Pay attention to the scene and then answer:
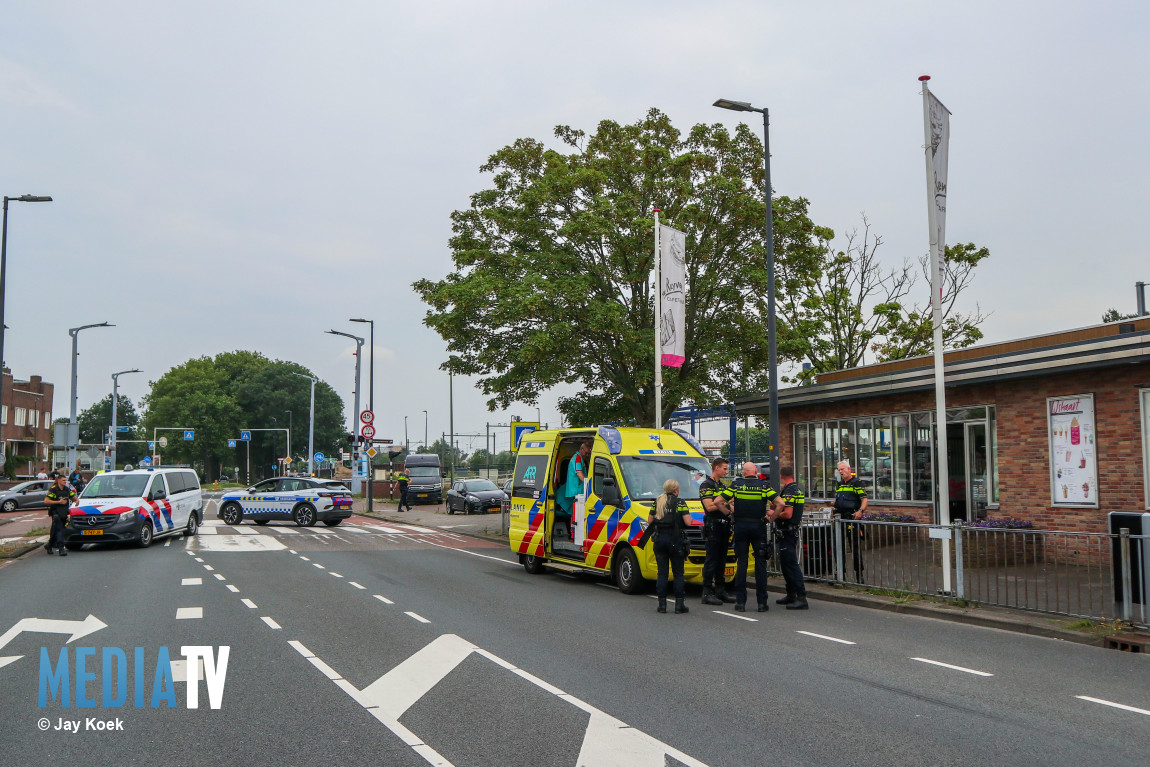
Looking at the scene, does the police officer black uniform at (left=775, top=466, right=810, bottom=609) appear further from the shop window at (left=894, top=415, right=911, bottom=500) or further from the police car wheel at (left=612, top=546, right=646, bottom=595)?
the shop window at (left=894, top=415, right=911, bottom=500)

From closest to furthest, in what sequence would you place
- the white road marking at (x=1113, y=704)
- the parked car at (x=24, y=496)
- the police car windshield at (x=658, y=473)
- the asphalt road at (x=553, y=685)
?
the asphalt road at (x=553, y=685), the white road marking at (x=1113, y=704), the police car windshield at (x=658, y=473), the parked car at (x=24, y=496)

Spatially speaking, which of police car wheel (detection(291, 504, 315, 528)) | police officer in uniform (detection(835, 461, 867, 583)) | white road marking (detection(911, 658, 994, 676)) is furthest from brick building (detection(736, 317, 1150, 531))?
police car wheel (detection(291, 504, 315, 528))

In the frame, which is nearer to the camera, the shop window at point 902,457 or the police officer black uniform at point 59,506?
the police officer black uniform at point 59,506

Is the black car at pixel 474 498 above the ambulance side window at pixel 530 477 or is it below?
below

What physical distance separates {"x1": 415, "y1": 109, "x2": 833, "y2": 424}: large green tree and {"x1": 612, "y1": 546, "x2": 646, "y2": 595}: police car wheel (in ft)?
25.0

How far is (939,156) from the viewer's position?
1329 cm

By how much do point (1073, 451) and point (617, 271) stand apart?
438 inches

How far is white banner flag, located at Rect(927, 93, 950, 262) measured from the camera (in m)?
13.2

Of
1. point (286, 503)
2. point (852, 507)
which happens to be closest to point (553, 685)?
point (852, 507)

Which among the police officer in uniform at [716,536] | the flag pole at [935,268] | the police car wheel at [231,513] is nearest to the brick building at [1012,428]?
the flag pole at [935,268]

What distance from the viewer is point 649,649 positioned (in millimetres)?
9125

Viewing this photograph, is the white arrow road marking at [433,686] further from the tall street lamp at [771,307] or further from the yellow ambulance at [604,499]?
the tall street lamp at [771,307]

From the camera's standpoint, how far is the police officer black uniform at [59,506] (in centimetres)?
1891

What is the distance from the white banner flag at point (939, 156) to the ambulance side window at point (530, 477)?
757 cm
